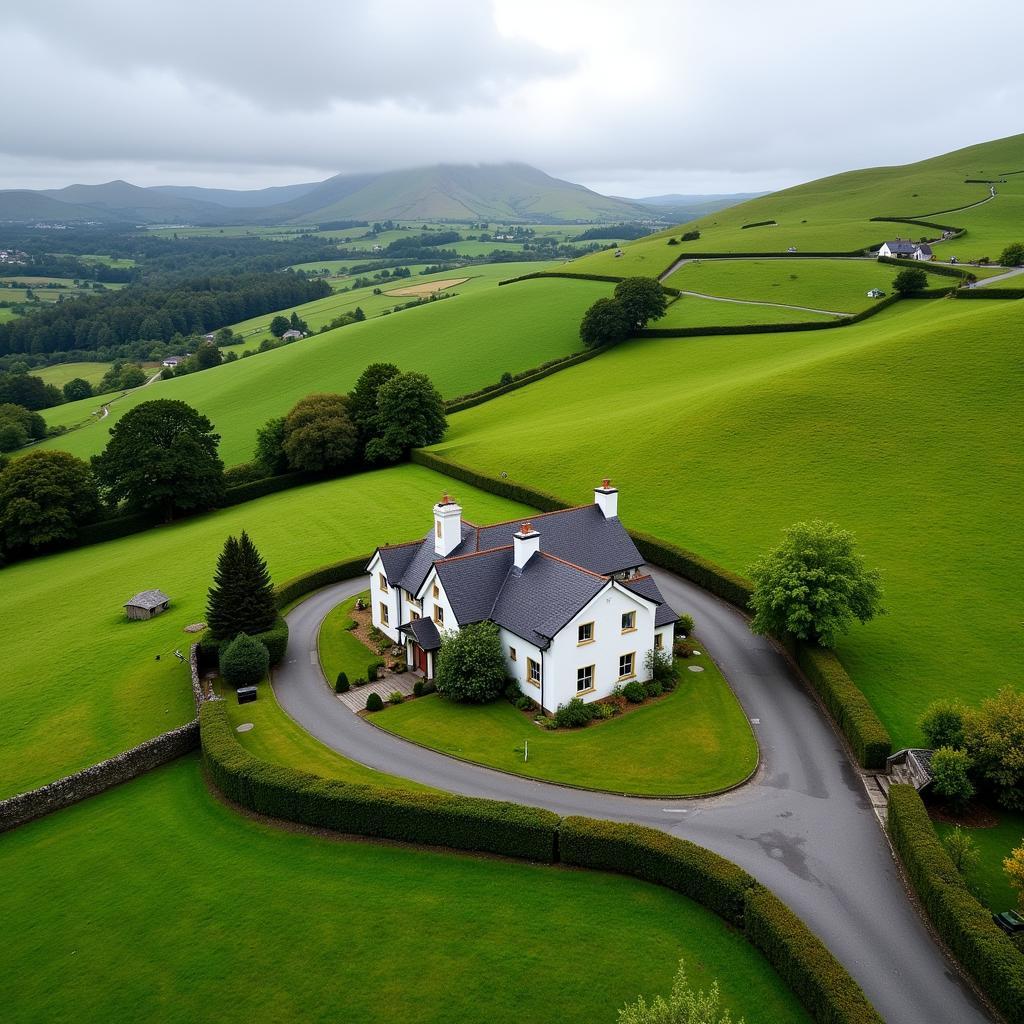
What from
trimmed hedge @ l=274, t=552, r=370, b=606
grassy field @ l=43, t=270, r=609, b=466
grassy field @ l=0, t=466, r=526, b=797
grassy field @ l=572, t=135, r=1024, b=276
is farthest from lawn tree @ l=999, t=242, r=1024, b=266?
trimmed hedge @ l=274, t=552, r=370, b=606

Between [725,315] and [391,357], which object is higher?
[725,315]

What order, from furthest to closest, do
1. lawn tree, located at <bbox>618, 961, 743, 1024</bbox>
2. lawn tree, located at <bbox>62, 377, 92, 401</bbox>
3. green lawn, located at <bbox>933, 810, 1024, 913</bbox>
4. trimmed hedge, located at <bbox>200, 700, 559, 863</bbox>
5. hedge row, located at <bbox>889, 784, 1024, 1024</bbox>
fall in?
lawn tree, located at <bbox>62, 377, 92, 401</bbox> → trimmed hedge, located at <bbox>200, 700, 559, 863</bbox> → green lawn, located at <bbox>933, 810, 1024, 913</bbox> → hedge row, located at <bbox>889, 784, 1024, 1024</bbox> → lawn tree, located at <bbox>618, 961, 743, 1024</bbox>

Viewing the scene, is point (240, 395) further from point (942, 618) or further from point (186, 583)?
point (942, 618)


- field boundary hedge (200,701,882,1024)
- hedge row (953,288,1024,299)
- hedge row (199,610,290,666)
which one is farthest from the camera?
hedge row (953,288,1024,299)

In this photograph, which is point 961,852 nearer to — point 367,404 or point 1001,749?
point 1001,749

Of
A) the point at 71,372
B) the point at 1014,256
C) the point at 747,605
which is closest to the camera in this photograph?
the point at 747,605

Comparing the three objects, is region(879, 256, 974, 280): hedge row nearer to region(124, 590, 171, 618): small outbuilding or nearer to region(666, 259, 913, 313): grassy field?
region(666, 259, 913, 313): grassy field

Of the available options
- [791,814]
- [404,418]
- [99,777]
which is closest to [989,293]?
[404,418]
